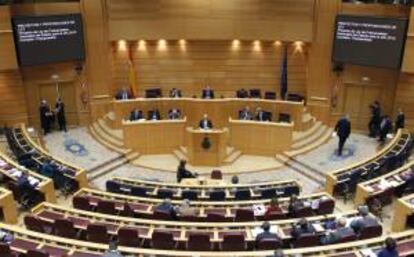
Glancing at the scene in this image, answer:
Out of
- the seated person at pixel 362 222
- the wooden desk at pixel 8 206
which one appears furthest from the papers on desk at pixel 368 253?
the wooden desk at pixel 8 206

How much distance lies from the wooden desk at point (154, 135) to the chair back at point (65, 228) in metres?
7.93

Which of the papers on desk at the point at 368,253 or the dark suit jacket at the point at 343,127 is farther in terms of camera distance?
the dark suit jacket at the point at 343,127

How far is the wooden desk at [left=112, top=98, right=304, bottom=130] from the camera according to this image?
62.9ft

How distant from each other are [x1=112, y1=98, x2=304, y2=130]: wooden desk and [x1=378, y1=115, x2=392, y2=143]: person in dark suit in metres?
2.99

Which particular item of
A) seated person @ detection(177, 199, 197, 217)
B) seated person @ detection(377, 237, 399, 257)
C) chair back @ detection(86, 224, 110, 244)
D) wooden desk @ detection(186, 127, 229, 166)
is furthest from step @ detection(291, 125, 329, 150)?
seated person @ detection(377, 237, 399, 257)

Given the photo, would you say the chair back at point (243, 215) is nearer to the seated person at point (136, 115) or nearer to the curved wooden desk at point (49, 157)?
the curved wooden desk at point (49, 157)

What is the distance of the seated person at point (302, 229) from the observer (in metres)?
10.3

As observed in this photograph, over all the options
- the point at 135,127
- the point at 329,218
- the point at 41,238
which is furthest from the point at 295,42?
the point at 41,238

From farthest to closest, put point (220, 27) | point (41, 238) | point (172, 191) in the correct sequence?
point (220, 27), point (172, 191), point (41, 238)

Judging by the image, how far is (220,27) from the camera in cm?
2019

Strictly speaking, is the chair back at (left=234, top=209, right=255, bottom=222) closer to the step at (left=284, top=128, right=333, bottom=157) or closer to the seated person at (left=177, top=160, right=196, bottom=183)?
the seated person at (left=177, top=160, right=196, bottom=183)

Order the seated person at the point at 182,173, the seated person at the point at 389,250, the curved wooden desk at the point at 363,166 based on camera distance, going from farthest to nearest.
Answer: the seated person at the point at 182,173 < the curved wooden desk at the point at 363,166 < the seated person at the point at 389,250

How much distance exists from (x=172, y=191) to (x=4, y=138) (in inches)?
335

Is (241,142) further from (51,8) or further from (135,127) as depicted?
(51,8)
